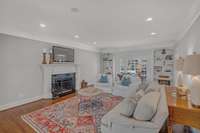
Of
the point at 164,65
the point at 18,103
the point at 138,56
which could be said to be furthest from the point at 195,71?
the point at 138,56

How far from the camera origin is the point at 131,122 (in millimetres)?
1664

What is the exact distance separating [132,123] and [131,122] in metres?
0.02

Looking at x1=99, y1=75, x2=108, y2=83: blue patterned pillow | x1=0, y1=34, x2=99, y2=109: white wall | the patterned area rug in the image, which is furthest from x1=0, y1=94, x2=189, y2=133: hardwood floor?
x1=99, y1=75, x2=108, y2=83: blue patterned pillow

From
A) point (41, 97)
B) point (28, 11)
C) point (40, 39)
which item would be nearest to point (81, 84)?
point (41, 97)

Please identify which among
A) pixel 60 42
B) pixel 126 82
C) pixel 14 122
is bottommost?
pixel 14 122

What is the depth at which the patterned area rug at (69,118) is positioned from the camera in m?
2.46

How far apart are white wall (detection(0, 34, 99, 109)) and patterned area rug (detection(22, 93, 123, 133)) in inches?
45.5

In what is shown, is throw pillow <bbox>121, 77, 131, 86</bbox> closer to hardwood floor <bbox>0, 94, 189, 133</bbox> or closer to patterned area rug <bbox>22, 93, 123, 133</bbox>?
patterned area rug <bbox>22, 93, 123, 133</bbox>

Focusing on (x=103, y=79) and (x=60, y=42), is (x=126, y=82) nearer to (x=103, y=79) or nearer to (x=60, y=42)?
(x=103, y=79)

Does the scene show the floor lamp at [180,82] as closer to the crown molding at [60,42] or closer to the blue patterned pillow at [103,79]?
the blue patterned pillow at [103,79]

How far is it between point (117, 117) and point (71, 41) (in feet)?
15.4

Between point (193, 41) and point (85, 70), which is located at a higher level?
point (193, 41)

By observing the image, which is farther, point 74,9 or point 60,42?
point 60,42

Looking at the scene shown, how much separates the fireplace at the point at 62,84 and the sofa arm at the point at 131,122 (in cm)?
374
